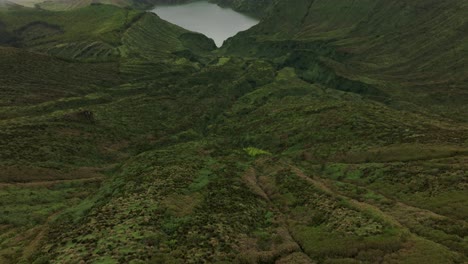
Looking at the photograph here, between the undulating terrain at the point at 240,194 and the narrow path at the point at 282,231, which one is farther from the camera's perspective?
the narrow path at the point at 282,231

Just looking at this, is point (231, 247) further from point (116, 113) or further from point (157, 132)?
point (116, 113)

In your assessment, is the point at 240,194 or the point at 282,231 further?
the point at 240,194

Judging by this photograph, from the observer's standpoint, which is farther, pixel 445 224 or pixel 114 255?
pixel 445 224

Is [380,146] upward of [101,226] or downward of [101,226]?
upward

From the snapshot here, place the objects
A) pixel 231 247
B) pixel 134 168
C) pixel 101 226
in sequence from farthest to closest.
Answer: pixel 134 168
pixel 101 226
pixel 231 247

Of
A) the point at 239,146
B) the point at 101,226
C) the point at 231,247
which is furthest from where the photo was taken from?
the point at 239,146

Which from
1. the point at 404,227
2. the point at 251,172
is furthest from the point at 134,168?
the point at 404,227

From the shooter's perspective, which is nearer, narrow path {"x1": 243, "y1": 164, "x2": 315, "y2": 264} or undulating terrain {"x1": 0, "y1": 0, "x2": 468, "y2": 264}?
undulating terrain {"x1": 0, "y1": 0, "x2": 468, "y2": 264}

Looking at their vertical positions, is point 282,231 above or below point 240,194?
above

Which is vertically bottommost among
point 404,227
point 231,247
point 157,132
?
point 157,132
